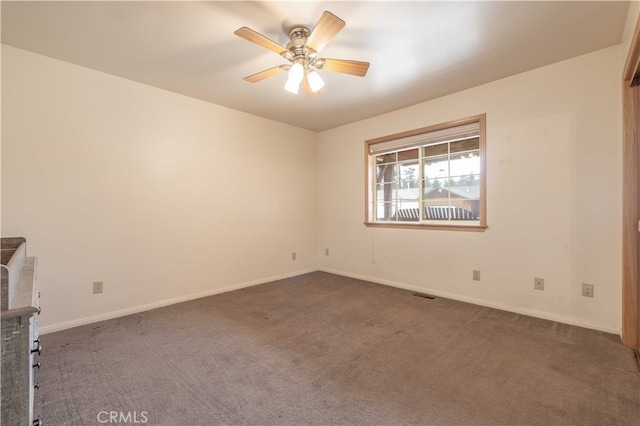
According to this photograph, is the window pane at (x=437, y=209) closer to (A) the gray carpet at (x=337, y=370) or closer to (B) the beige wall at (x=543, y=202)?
(B) the beige wall at (x=543, y=202)

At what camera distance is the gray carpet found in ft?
4.97

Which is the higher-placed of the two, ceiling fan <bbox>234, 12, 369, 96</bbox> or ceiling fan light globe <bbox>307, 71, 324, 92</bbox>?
ceiling fan <bbox>234, 12, 369, 96</bbox>

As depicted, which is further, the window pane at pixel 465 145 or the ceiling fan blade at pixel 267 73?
the window pane at pixel 465 145

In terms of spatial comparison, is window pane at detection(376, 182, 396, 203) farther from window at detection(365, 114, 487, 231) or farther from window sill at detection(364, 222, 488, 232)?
window sill at detection(364, 222, 488, 232)

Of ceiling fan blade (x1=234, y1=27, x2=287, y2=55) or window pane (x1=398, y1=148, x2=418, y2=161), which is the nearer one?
ceiling fan blade (x1=234, y1=27, x2=287, y2=55)

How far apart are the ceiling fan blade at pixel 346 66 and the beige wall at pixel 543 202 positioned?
1.69 metres

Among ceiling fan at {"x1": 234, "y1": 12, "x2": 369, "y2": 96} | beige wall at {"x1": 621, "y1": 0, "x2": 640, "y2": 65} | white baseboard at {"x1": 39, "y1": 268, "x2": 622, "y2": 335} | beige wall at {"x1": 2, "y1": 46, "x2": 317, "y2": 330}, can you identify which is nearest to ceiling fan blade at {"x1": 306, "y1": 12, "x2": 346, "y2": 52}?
ceiling fan at {"x1": 234, "y1": 12, "x2": 369, "y2": 96}

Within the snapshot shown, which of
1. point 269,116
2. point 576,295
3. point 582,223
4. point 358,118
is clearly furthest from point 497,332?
→ point 269,116

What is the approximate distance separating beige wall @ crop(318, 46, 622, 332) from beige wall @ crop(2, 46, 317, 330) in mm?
2229

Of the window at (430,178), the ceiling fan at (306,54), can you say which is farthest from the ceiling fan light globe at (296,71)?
the window at (430,178)

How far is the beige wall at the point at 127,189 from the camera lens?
2465 millimetres

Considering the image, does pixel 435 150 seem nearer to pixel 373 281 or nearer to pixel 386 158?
pixel 386 158

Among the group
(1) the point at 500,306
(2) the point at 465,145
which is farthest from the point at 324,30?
(1) the point at 500,306

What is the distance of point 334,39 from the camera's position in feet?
7.44
